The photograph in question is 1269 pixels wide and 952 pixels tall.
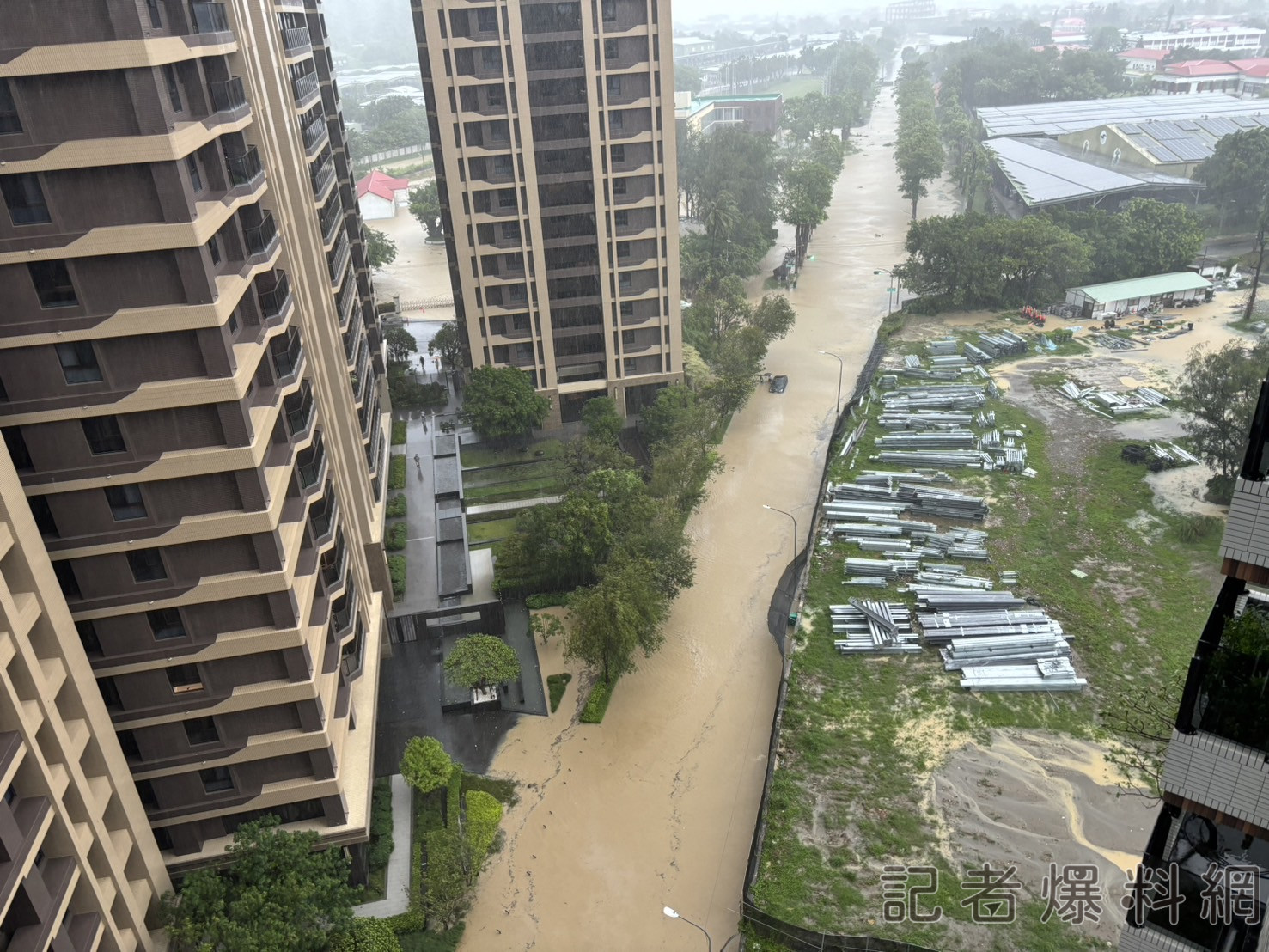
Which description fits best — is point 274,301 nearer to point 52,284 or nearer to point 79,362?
point 79,362

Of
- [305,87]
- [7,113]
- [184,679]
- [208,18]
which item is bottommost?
[184,679]

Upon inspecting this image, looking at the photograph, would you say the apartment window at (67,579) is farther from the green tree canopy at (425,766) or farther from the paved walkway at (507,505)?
the paved walkway at (507,505)

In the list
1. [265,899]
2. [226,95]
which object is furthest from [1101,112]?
[265,899]

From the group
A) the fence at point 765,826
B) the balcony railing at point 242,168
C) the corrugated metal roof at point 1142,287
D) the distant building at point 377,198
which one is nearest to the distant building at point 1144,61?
the corrugated metal roof at point 1142,287

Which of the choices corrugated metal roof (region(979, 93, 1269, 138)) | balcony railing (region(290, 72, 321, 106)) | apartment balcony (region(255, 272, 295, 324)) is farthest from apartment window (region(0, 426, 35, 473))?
corrugated metal roof (region(979, 93, 1269, 138))

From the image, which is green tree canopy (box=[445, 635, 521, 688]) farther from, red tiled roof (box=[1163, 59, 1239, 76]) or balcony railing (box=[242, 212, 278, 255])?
red tiled roof (box=[1163, 59, 1239, 76])

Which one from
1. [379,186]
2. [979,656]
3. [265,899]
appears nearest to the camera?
[265,899]

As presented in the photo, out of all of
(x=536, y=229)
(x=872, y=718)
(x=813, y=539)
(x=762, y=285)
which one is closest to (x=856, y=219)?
(x=762, y=285)

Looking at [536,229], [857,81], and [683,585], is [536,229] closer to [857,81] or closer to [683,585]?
[683,585]
